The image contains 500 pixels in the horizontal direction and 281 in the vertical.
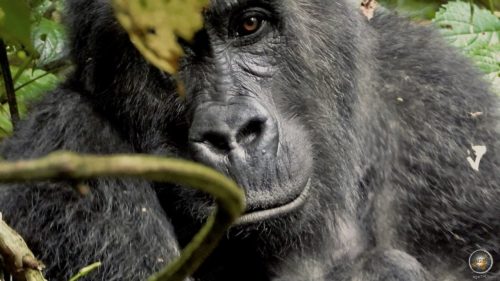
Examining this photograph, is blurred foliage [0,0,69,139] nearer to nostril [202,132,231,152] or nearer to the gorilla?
the gorilla

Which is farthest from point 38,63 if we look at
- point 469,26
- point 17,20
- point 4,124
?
point 17,20

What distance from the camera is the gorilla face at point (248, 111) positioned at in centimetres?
260

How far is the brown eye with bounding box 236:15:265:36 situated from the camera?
9.71ft

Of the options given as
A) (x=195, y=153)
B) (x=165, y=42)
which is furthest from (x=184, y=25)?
(x=195, y=153)

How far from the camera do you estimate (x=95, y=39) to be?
3025mm

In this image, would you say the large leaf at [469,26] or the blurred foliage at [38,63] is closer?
the blurred foliage at [38,63]

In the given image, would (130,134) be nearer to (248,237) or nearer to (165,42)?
(248,237)

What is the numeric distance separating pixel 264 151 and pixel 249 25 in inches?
22.0

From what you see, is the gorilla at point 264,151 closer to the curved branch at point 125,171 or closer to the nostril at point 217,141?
the nostril at point 217,141

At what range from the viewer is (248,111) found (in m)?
2.65

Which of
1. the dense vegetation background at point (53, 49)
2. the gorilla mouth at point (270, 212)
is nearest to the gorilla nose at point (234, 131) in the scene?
the gorilla mouth at point (270, 212)

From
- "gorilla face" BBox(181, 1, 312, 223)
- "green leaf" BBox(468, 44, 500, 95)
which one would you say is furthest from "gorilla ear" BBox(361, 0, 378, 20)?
"green leaf" BBox(468, 44, 500, 95)

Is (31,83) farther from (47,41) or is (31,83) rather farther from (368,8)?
(368,8)

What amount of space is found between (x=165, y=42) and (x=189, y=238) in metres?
1.88
